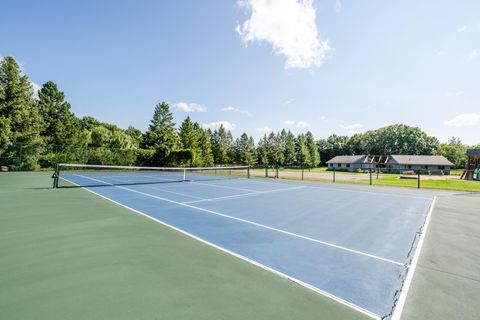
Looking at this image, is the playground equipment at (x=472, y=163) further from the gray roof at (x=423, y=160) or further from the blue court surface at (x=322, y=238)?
the gray roof at (x=423, y=160)

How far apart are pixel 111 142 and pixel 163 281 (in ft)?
175

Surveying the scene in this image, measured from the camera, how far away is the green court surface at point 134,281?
270 cm

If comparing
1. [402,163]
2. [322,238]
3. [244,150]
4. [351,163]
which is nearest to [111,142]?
[244,150]

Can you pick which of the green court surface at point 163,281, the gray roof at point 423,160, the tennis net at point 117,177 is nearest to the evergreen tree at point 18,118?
the tennis net at point 117,177

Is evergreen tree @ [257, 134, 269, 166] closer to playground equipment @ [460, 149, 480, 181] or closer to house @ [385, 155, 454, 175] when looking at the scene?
house @ [385, 155, 454, 175]

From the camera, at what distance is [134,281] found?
3.36 meters

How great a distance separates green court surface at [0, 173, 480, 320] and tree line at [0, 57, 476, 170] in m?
27.9

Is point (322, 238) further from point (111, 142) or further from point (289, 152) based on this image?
point (289, 152)

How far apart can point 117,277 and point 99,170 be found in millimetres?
32922

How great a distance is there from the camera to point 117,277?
3.46m

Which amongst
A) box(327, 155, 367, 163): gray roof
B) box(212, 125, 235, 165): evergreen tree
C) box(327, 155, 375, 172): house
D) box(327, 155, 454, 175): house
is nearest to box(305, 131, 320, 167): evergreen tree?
box(327, 155, 375, 172): house

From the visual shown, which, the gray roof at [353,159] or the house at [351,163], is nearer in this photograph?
the house at [351,163]

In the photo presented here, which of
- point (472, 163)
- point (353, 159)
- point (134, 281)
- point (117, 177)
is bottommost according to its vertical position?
point (134, 281)

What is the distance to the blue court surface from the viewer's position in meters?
3.45
